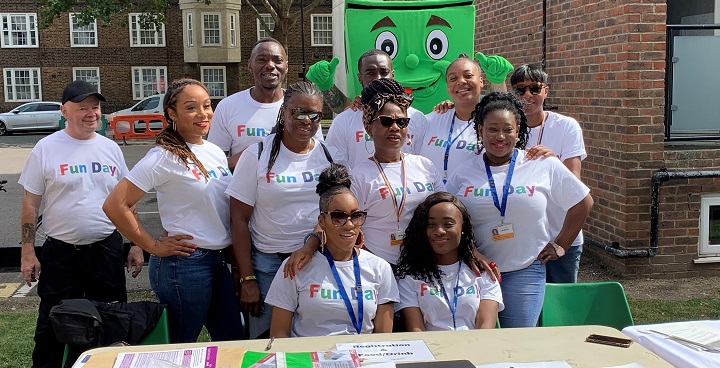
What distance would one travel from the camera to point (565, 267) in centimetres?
372

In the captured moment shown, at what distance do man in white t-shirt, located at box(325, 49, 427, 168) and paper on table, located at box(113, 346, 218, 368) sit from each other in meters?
1.51

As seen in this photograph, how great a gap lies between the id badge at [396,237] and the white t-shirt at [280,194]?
36 cm

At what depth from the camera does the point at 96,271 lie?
11.5 ft

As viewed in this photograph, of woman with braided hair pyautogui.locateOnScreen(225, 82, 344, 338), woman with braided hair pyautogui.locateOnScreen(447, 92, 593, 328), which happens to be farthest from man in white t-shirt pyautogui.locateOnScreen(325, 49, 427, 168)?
woman with braided hair pyautogui.locateOnScreen(447, 92, 593, 328)

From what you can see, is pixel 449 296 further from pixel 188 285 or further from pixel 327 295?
pixel 188 285

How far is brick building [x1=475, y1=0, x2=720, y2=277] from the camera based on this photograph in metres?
5.68

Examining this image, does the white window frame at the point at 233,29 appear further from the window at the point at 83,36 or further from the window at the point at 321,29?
the window at the point at 83,36

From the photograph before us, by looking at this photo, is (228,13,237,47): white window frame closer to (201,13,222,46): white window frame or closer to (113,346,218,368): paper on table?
(201,13,222,46): white window frame

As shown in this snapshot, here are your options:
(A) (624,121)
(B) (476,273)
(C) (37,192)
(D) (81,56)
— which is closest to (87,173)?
(C) (37,192)

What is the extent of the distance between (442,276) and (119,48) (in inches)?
1236

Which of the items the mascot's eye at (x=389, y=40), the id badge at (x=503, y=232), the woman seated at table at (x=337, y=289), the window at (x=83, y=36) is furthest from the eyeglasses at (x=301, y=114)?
the window at (x=83, y=36)

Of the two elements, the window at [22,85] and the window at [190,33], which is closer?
the window at [22,85]

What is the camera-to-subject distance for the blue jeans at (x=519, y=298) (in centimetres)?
311

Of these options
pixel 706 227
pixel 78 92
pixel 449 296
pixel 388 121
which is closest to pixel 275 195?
pixel 388 121
